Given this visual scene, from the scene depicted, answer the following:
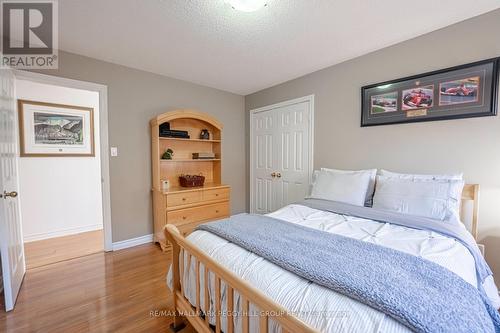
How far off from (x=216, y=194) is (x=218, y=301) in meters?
2.15

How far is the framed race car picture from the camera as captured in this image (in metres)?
1.81

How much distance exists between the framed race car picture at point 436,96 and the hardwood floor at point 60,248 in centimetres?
377

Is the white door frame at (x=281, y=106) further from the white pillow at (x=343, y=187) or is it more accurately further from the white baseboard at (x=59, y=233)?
the white baseboard at (x=59, y=233)

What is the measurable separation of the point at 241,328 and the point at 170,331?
84 centimetres

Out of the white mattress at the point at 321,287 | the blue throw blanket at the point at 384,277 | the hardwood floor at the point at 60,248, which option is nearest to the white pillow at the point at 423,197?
the white mattress at the point at 321,287

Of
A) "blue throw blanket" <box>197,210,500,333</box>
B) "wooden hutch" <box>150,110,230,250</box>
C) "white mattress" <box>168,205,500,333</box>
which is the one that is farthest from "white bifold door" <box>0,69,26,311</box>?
"blue throw blanket" <box>197,210,500,333</box>

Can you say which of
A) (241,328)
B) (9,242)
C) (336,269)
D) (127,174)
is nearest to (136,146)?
(127,174)

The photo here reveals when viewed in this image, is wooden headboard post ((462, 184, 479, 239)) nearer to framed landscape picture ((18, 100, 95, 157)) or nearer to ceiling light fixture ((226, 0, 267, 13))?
ceiling light fixture ((226, 0, 267, 13))

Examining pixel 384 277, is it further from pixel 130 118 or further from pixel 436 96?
pixel 130 118

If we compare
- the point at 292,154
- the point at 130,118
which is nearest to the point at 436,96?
the point at 292,154

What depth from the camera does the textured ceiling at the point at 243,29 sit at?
1.71 m

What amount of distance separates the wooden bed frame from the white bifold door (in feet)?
4.32

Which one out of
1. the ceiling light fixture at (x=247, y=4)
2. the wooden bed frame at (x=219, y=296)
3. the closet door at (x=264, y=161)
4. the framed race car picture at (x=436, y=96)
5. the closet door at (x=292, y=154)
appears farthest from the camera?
the closet door at (x=264, y=161)

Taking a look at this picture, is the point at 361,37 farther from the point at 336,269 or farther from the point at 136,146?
the point at 136,146
